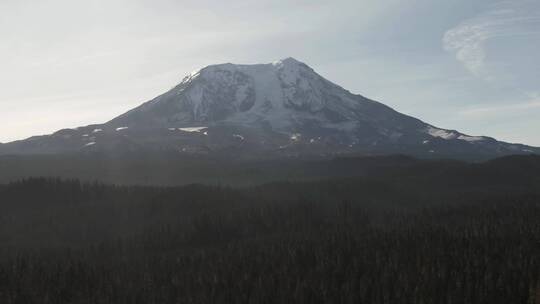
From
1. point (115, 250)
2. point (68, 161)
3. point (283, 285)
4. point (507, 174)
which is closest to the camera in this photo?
point (283, 285)

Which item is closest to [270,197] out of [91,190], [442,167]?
[91,190]

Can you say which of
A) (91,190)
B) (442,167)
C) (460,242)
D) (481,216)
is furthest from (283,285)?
(442,167)

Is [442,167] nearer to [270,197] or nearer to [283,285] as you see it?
[270,197]

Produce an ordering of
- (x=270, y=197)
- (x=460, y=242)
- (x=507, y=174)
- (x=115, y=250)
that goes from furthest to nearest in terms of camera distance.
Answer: (x=507, y=174)
(x=270, y=197)
(x=115, y=250)
(x=460, y=242)

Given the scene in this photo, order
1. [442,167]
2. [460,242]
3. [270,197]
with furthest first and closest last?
[442,167] < [270,197] < [460,242]

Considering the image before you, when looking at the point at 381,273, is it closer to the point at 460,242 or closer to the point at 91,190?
the point at 460,242

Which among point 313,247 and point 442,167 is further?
point 442,167
